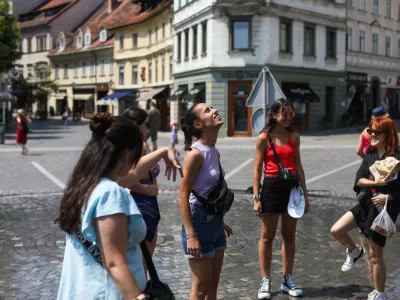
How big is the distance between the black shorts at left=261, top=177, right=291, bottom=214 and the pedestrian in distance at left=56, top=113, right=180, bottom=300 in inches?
117

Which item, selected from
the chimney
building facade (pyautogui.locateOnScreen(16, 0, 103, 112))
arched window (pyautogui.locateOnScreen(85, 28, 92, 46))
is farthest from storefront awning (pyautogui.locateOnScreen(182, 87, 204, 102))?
building facade (pyautogui.locateOnScreen(16, 0, 103, 112))

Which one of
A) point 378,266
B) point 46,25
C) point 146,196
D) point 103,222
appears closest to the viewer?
point 103,222

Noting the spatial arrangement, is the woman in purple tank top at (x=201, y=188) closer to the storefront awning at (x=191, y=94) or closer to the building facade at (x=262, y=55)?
the building facade at (x=262, y=55)

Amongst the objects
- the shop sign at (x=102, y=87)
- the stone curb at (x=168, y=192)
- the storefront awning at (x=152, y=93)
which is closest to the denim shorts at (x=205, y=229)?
the stone curb at (x=168, y=192)

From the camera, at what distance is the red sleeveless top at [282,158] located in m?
5.69

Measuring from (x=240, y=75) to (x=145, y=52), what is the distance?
18.5 meters

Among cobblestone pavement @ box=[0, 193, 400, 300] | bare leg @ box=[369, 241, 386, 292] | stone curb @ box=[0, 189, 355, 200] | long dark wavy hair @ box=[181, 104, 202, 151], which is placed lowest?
cobblestone pavement @ box=[0, 193, 400, 300]

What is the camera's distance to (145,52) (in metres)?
51.6

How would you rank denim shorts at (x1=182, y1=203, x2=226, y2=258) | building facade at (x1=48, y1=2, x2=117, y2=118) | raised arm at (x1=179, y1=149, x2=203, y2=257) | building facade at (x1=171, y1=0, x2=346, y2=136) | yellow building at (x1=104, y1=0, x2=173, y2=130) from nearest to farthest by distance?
raised arm at (x1=179, y1=149, x2=203, y2=257) < denim shorts at (x1=182, y1=203, x2=226, y2=258) < building facade at (x1=171, y1=0, x2=346, y2=136) < yellow building at (x1=104, y1=0, x2=173, y2=130) < building facade at (x1=48, y1=2, x2=117, y2=118)

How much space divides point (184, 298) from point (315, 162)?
1436 cm

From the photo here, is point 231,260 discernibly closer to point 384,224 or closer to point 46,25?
point 384,224

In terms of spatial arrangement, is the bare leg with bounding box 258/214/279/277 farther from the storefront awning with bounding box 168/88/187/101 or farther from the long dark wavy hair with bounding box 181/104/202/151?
the storefront awning with bounding box 168/88/187/101

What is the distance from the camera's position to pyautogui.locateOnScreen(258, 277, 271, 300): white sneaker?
18.0ft

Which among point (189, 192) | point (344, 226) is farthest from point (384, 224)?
point (189, 192)
